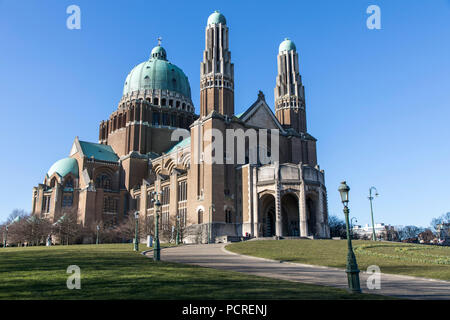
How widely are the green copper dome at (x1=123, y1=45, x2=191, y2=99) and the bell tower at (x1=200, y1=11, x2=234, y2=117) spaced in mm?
22400

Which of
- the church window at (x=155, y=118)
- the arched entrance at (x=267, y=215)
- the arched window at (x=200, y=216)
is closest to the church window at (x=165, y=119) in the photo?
the church window at (x=155, y=118)

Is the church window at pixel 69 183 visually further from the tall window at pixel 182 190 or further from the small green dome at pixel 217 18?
the small green dome at pixel 217 18

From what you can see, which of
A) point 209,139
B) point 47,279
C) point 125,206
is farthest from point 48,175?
point 47,279

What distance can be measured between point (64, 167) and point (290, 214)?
1601 inches

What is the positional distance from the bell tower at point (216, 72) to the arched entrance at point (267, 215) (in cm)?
1251

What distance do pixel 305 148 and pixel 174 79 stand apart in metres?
31.9

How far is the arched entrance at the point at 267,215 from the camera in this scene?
5225 centimetres

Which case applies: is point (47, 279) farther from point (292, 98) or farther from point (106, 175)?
point (106, 175)

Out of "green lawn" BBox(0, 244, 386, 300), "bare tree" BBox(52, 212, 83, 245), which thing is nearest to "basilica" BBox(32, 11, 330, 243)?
"bare tree" BBox(52, 212, 83, 245)

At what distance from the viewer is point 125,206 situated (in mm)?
69188

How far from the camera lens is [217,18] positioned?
194 feet

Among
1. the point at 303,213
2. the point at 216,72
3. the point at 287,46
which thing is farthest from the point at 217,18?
the point at 303,213

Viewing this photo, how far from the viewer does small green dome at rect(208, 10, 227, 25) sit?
58.9 metres
